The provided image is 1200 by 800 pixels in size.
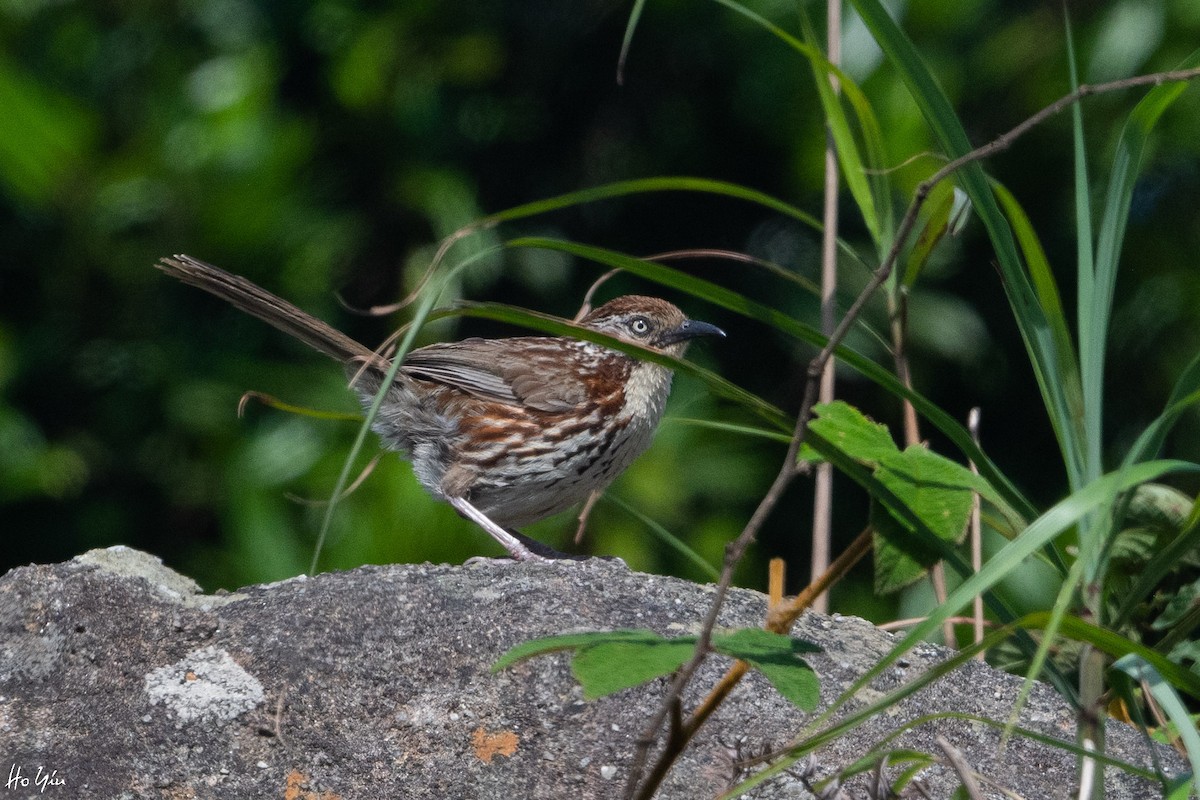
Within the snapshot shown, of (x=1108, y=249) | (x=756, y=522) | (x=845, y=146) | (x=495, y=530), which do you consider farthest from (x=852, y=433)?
(x=495, y=530)

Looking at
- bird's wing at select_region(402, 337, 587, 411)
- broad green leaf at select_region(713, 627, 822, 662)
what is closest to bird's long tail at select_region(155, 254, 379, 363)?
bird's wing at select_region(402, 337, 587, 411)

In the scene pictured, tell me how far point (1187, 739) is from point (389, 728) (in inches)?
50.6

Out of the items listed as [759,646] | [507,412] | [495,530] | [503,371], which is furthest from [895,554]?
[503,371]

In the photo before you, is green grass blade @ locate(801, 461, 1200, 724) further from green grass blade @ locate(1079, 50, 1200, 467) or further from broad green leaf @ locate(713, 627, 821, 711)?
green grass blade @ locate(1079, 50, 1200, 467)

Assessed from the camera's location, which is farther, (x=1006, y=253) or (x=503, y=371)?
(x=503, y=371)

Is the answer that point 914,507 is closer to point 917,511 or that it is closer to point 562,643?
point 917,511

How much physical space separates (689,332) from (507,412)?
0.77m

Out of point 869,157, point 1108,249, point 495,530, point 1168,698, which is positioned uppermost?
point 1108,249

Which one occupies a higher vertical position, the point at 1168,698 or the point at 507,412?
the point at 1168,698

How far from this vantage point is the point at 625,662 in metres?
1.60

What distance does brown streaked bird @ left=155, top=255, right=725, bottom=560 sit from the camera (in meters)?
4.88

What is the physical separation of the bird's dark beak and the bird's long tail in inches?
46.5

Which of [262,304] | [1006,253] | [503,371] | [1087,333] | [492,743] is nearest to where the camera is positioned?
[1087,333]

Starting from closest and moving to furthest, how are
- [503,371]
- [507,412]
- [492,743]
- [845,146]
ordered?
1. [492,743]
2. [845,146]
3. [507,412]
4. [503,371]
